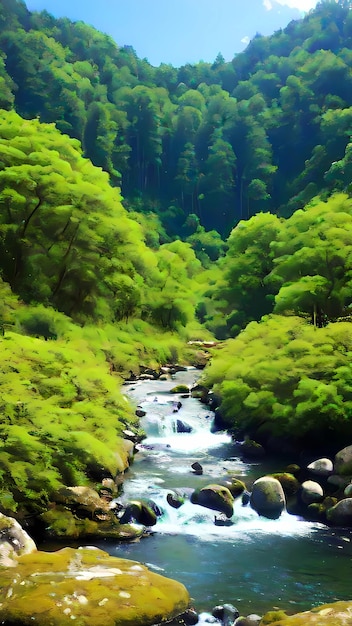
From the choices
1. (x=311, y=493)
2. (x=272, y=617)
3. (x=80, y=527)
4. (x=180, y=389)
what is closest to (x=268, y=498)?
(x=311, y=493)

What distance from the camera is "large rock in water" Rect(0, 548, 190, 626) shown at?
7812mm

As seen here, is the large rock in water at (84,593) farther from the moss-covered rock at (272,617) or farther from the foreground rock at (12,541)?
the moss-covered rock at (272,617)

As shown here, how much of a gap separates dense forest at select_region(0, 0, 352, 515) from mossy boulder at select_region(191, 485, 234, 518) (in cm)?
262

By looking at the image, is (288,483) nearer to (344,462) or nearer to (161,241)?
(344,462)

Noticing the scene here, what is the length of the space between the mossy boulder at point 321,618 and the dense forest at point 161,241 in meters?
4.87

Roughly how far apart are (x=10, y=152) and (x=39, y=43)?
2594 inches

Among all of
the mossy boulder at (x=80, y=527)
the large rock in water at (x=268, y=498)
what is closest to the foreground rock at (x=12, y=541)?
the mossy boulder at (x=80, y=527)

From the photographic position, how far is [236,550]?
468 inches

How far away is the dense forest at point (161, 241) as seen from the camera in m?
14.0

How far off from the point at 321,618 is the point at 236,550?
4163 mm

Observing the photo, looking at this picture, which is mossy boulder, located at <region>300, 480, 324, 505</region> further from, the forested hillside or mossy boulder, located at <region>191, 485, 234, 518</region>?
the forested hillside

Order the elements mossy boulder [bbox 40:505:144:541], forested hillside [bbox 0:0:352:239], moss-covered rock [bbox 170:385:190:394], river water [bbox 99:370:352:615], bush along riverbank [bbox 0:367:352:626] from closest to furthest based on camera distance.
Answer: bush along riverbank [bbox 0:367:352:626] < river water [bbox 99:370:352:615] < mossy boulder [bbox 40:505:144:541] < moss-covered rock [bbox 170:385:190:394] < forested hillside [bbox 0:0:352:239]

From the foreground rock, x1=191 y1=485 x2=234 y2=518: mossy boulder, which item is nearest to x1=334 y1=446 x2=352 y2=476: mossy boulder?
x1=191 y1=485 x2=234 y2=518: mossy boulder

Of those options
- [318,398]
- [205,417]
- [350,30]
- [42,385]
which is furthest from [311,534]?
[350,30]
